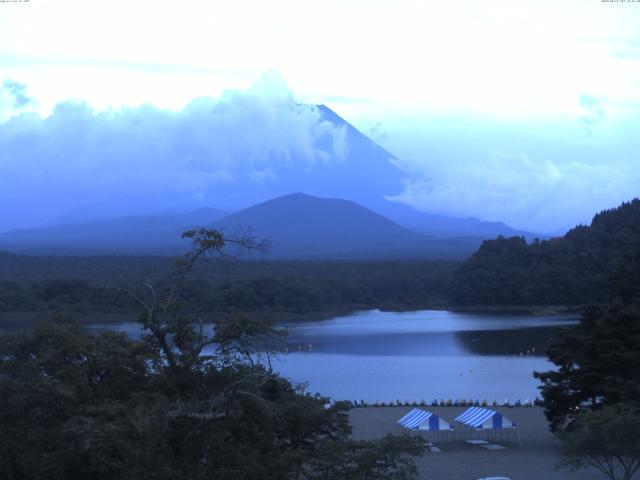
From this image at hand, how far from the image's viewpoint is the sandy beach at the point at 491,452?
1209cm

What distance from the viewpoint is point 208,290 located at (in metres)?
41.9

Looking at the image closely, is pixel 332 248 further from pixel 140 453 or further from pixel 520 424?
pixel 140 453

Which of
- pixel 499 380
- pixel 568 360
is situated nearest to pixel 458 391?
pixel 499 380

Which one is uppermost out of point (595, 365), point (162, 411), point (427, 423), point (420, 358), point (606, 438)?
point (162, 411)

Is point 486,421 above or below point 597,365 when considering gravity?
below

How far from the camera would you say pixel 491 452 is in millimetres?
13719

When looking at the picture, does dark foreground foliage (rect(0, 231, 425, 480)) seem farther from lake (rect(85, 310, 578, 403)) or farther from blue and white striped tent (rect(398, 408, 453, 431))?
lake (rect(85, 310, 578, 403))

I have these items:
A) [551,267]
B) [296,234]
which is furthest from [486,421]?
[296,234]

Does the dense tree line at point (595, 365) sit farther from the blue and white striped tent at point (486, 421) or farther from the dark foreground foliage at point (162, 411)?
the dark foreground foliage at point (162, 411)

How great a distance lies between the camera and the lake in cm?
2159

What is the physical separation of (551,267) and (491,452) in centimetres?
3541

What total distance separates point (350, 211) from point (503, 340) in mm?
80285

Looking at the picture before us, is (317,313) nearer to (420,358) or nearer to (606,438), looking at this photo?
(420,358)

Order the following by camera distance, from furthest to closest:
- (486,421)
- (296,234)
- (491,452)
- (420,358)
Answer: (296,234) < (420,358) < (486,421) < (491,452)
